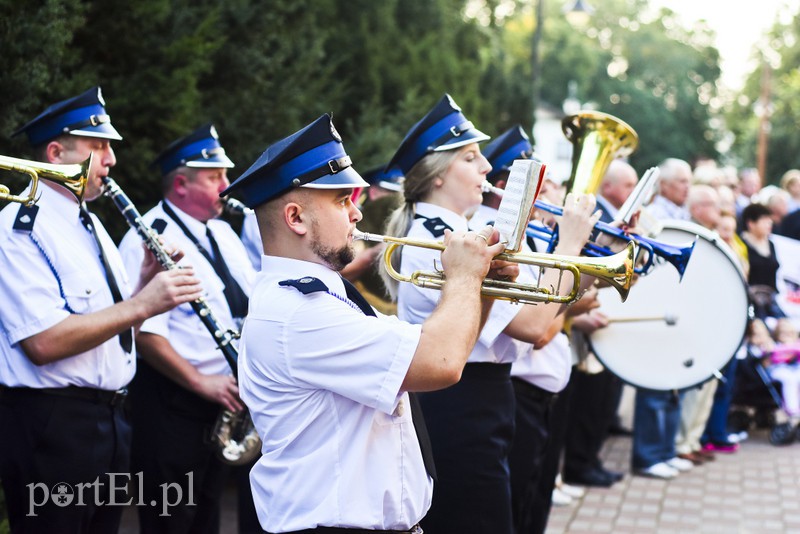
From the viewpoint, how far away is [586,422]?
782 centimetres

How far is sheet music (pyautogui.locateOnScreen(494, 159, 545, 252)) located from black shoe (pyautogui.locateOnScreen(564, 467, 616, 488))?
17.1ft

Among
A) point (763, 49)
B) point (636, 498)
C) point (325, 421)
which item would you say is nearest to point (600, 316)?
point (636, 498)

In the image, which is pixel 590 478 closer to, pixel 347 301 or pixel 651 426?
pixel 651 426

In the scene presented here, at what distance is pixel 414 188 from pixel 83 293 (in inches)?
54.4

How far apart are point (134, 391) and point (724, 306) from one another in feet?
11.1

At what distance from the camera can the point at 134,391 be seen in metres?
4.89

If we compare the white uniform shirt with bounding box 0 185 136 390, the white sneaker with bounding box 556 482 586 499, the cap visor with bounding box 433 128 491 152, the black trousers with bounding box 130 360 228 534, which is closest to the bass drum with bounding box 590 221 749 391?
the white sneaker with bounding box 556 482 586 499

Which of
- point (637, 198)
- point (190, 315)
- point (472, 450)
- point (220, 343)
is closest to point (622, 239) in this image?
point (637, 198)

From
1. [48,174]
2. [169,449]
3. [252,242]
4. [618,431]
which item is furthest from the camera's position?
[618,431]

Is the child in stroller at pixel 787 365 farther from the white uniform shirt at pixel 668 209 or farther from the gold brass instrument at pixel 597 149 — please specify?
the gold brass instrument at pixel 597 149

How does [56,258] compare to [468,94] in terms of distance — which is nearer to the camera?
[56,258]

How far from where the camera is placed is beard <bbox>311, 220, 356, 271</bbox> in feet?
9.30

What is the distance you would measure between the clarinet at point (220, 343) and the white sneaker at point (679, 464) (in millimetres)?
4543

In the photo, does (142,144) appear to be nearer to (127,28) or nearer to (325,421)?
(127,28)
